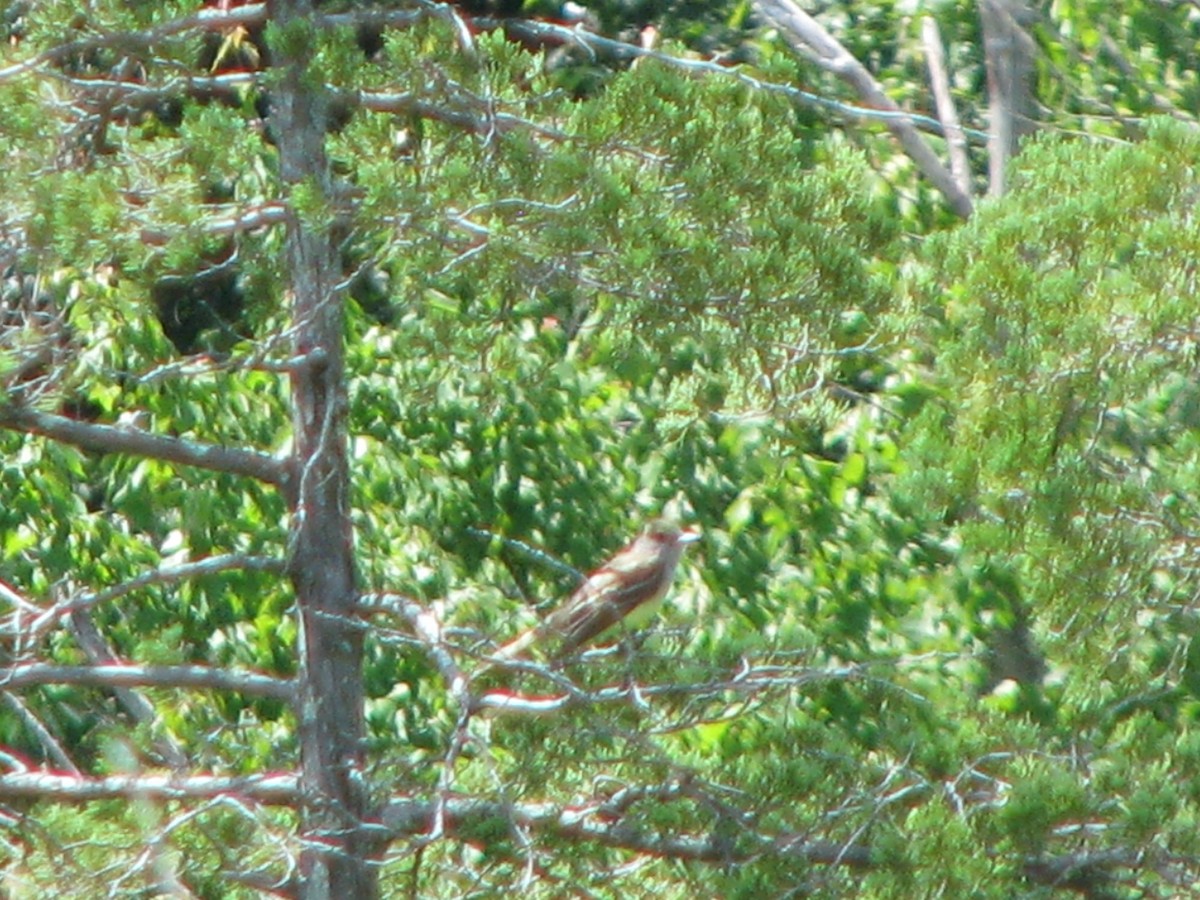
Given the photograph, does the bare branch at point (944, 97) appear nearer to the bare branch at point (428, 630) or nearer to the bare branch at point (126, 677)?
the bare branch at point (428, 630)

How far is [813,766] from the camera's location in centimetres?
523

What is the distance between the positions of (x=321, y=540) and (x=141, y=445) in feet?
1.66

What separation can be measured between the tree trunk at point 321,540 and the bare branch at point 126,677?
21cm

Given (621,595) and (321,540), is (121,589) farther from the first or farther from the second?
(621,595)

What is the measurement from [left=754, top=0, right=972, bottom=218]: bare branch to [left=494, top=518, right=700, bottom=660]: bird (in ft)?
7.66

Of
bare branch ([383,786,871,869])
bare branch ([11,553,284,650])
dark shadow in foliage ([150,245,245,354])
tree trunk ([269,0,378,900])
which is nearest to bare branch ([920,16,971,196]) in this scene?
dark shadow in foliage ([150,245,245,354])

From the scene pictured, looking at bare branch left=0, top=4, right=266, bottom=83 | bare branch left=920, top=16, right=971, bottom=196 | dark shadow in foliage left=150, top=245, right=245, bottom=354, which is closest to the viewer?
bare branch left=0, top=4, right=266, bottom=83

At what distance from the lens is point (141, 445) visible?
16.3 ft

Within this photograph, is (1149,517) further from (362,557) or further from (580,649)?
(362,557)

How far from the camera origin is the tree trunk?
5.03 meters

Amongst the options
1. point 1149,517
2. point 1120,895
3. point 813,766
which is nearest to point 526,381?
point 813,766

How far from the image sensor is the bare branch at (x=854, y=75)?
899 centimetres

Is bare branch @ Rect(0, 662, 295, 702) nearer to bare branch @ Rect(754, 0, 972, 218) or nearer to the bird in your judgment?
the bird

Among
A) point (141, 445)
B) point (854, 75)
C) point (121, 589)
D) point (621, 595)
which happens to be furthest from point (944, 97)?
point (121, 589)
